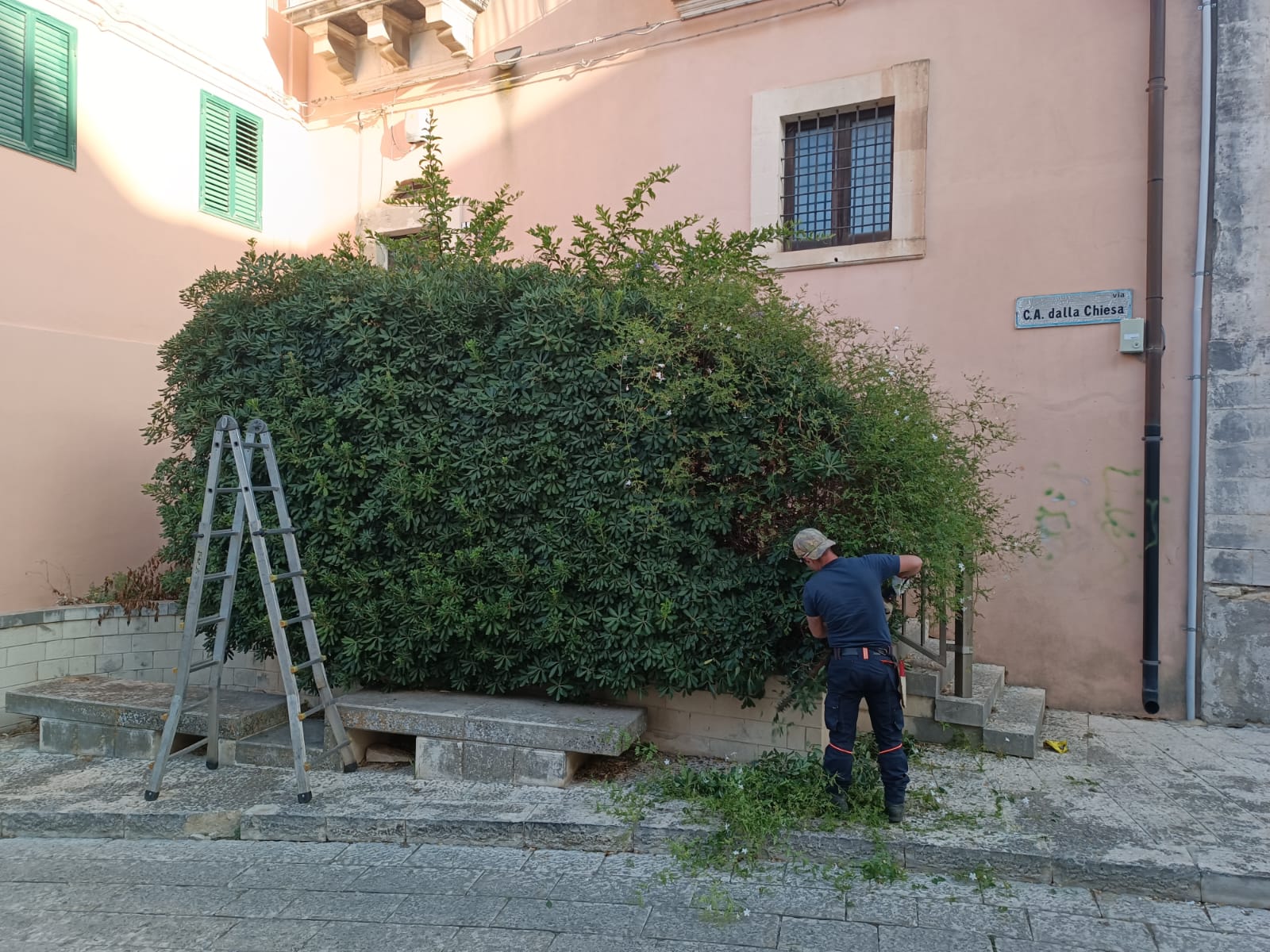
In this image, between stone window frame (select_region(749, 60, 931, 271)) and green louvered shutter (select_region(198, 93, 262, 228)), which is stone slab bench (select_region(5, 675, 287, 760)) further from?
Answer: stone window frame (select_region(749, 60, 931, 271))

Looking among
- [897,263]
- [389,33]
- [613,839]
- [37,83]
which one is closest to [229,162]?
[37,83]

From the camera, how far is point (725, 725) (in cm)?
557

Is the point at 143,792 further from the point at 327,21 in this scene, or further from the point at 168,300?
the point at 327,21

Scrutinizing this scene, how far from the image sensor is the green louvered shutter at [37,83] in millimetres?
7180

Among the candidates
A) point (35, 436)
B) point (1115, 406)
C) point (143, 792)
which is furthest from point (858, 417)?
point (35, 436)

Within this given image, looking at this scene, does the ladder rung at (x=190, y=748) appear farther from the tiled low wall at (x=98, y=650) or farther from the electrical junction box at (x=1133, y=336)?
the electrical junction box at (x=1133, y=336)

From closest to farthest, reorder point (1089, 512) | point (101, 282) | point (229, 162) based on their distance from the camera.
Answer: point (1089, 512) < point (101, 282) < point (229, 162)

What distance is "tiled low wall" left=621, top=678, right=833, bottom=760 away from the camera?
535 centimetres

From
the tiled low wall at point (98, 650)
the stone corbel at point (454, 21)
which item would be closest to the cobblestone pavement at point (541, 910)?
the tiled low wall at point (98, 650)

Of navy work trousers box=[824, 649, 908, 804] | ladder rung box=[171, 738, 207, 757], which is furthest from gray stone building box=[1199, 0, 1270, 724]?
ladder rung box=[171, 738, 207, 757]

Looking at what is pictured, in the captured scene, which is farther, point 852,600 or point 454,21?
point 454,21

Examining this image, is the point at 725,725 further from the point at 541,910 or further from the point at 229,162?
the point at 229,162

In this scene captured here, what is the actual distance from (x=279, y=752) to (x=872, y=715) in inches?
145

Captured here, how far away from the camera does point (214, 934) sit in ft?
12.6
